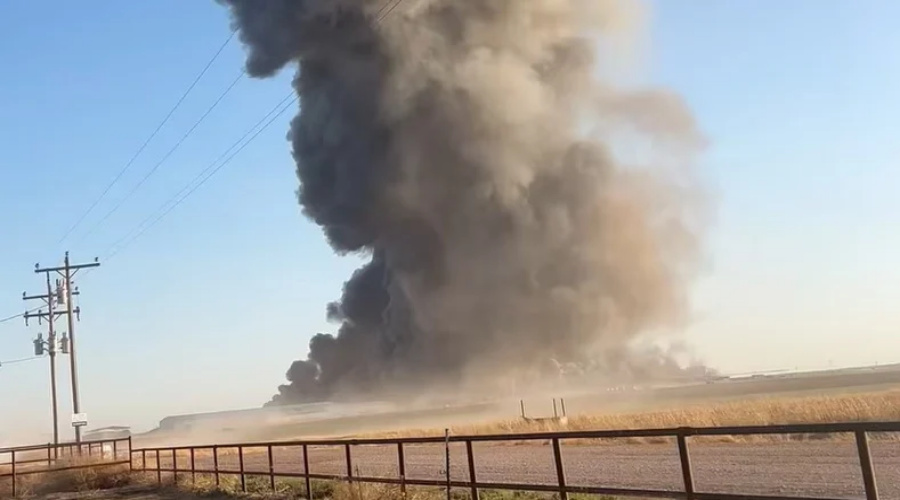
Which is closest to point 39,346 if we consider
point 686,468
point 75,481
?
point 75,481

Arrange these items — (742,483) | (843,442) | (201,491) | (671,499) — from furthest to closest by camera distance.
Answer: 1. (843,442)
2. (201,491)
3. (742,483)
4. (671,499)

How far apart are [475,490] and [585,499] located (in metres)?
1.40

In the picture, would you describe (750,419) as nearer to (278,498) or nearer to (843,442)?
(843,442)

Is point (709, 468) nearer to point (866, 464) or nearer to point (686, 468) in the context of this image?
point (686, 468)

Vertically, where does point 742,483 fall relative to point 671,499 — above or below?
below

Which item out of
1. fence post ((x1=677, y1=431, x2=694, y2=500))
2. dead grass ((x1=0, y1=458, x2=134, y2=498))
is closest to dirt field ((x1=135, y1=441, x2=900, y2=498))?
fence post ((x1=677, y1=431, x2=694, y2=500))

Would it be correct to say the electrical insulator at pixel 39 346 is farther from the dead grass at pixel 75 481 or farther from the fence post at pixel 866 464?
the fence post at pixel 866 464

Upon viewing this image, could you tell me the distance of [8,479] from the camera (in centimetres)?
2397

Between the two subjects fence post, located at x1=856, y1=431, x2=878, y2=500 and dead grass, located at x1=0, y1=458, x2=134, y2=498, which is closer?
fence post, located at x1=856, y1=431, x2=878, y2=500

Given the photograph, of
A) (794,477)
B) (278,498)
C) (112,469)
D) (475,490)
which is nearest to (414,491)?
(475,490)

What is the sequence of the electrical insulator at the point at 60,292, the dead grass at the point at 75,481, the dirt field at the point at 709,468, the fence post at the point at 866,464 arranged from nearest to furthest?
the fence post at the point at 866,464
the dirt field at the point at 709,468
the dead grass at the point at 75,481
the electrical insulator at the point at 60,292

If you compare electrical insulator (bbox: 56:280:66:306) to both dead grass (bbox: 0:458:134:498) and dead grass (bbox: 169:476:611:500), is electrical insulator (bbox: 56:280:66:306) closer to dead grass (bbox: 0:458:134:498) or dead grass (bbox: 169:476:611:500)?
dead grass (bbox: 0:458:134:498)

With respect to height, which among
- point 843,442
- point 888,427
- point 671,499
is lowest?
point 843,442

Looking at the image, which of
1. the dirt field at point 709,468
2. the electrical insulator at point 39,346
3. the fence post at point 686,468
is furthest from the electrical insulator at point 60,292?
the fence post at point 686,468
